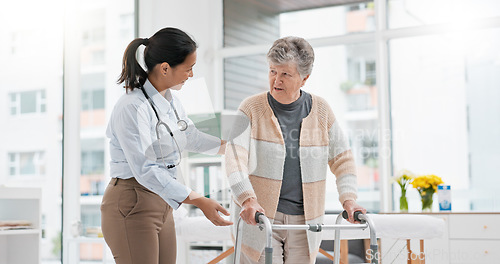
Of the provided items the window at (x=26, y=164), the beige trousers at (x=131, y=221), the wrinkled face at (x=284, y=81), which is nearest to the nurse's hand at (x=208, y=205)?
the beige trousers at (x=131, y=221)

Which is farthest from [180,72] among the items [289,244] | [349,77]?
[349,77]

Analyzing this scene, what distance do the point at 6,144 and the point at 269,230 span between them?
2947 millimetres

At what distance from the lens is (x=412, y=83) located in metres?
5.24

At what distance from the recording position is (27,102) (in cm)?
441

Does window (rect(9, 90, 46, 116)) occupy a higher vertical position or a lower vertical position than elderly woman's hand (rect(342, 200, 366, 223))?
higher

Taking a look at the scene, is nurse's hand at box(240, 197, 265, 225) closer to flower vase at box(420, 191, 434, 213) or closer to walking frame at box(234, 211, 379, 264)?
walking frame at box(234, 211, 379, 264)

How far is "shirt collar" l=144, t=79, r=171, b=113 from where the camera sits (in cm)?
172

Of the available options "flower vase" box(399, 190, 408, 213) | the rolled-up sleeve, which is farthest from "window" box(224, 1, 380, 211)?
the rolled-up sleeve

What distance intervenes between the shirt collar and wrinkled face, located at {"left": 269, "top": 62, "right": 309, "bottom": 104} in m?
0.50

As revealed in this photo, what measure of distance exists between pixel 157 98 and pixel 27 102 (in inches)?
119

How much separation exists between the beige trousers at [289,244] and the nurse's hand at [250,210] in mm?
164

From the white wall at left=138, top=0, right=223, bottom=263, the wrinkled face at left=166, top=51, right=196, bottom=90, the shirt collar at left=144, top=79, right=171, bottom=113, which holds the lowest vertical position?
the shirt collar at left=144, top=79, right=171, bottom=113

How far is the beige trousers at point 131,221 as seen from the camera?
1709 mm

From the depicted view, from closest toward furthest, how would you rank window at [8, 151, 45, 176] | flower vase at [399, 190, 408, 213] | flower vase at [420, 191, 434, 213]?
window at [8, 151, 45, 176] → flower vase at [420, 191, 434, 213] → flower vase at [399, 190, 408, 213]
